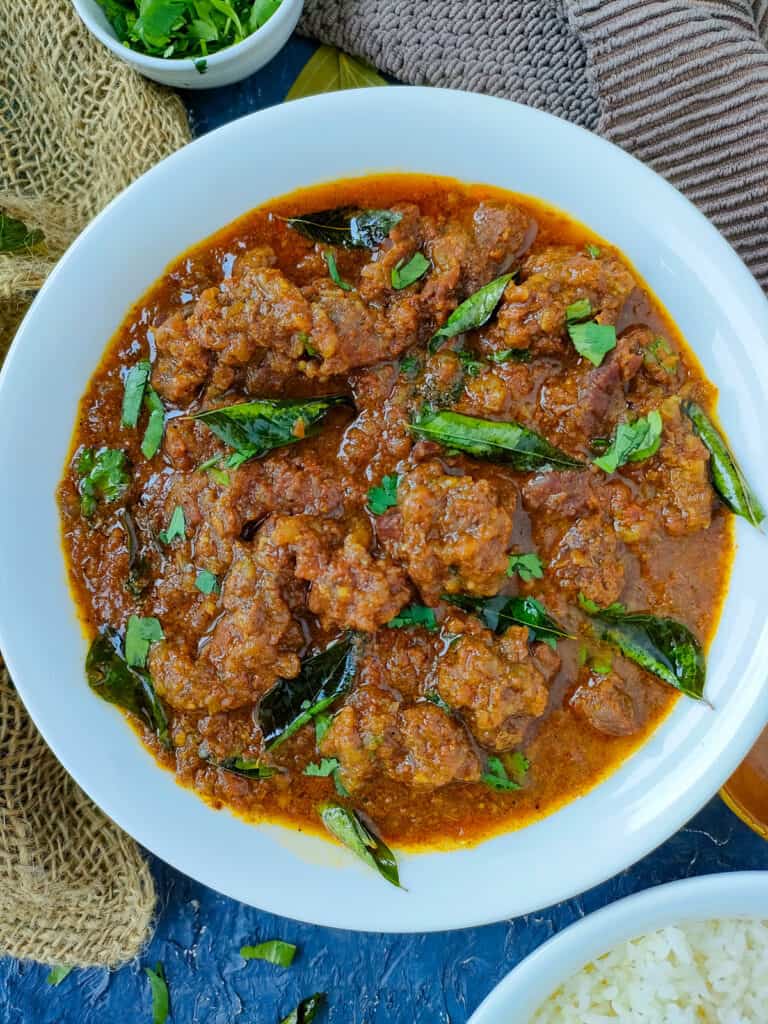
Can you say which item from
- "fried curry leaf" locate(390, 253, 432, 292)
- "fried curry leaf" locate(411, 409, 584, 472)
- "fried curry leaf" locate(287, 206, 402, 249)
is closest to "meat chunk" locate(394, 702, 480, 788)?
"fried curry leaf" locate(411, 409, 584, 472)

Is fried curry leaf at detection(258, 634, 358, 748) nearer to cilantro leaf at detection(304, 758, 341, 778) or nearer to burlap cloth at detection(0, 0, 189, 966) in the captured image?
cilantro leaf at detection(304, 758, 341, 778)

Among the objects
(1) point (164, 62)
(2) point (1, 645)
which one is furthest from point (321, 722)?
(1) point (164, 62)

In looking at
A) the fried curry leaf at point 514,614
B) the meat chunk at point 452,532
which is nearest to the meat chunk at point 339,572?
the meat chunk at point 452,532

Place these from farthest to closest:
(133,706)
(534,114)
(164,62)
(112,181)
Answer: (112,181), (164,62), (133,706), (534,114)

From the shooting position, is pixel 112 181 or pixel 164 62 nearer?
pixel 164 62

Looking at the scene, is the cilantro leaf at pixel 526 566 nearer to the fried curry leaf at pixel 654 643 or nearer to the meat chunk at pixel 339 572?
the fried curry leaf at pixel 654 643

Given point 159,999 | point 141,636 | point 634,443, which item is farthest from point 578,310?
point 159,999

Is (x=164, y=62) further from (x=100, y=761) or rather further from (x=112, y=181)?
(x=100, y=761)
